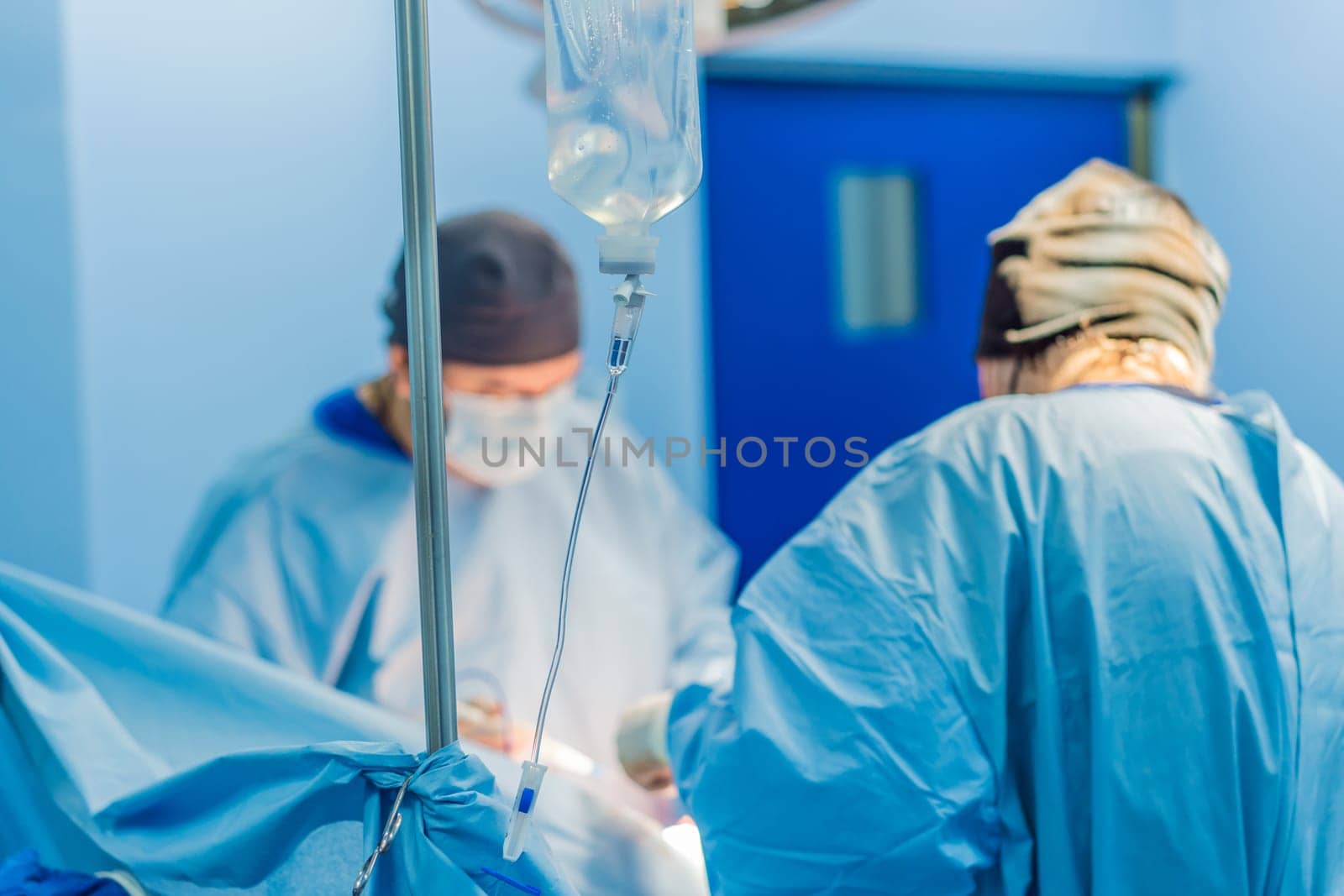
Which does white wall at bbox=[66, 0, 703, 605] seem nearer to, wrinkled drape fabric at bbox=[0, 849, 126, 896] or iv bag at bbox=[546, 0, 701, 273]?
wrinkled drape fabric at bbox=[0, 849, 126, 896]

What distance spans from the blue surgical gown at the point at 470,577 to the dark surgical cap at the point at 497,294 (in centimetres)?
17

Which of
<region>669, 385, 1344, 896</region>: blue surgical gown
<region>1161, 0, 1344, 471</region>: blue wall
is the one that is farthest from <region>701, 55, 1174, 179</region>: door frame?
<region>669, 385, 1344, 896</region>: blue surgical gown

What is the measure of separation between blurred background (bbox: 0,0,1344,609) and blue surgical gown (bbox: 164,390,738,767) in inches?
16.1

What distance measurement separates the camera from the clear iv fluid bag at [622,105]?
806 mm

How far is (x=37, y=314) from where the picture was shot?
A: 2.02 metres

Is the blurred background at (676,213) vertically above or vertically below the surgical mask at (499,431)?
above

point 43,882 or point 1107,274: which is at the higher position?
point 1107,274

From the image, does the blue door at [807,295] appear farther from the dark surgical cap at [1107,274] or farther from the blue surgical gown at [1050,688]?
the blue surgical gown at [1050,688]

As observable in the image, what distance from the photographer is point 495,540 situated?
5.87 ft

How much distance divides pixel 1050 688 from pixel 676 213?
1.89 m

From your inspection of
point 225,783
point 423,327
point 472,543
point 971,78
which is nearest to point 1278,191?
point 971,78

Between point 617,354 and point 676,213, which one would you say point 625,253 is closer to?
point 617,354

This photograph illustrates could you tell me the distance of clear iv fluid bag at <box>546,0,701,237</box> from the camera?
0.81 m

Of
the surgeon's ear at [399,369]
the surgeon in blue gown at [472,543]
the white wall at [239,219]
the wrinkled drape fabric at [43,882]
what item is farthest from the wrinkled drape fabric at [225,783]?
the white wall at [239,219]
